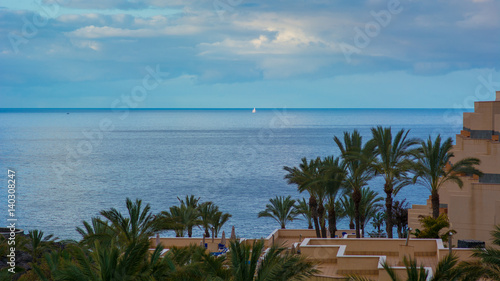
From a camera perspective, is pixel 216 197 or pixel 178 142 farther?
pixel 178 142

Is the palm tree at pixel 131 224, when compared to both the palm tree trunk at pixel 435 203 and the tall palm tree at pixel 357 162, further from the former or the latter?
the palm tree trunk at pixel 435 203

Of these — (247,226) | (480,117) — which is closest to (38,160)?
(247,226)

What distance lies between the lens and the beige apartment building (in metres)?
25.3

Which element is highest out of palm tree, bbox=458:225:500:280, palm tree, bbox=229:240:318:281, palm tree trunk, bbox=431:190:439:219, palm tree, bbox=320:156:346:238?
palm tree, bbox=320:156:346:238

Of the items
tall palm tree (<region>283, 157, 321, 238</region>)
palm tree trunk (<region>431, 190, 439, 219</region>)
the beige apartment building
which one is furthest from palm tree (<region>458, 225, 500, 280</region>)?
tall palm tree (<region>283, 157, 321, 238</region>)

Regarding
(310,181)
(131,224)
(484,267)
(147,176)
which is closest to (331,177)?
(310,181)

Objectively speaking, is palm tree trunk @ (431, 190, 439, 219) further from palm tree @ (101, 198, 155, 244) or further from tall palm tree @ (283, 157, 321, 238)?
palm tree @ (101, 198, 155, 244)

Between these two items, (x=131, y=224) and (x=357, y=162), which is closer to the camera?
(x=131, y=224)

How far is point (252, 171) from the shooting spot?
103625 millimetres

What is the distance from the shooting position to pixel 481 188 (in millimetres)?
25578

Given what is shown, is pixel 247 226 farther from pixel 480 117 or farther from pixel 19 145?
pixel 19 145

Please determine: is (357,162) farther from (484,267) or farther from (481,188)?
(484,267)

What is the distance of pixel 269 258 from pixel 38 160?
116553 mm

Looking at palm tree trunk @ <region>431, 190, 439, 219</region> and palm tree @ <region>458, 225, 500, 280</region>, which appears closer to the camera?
palm tree @ <region>458, 225, 500, 280</region>
